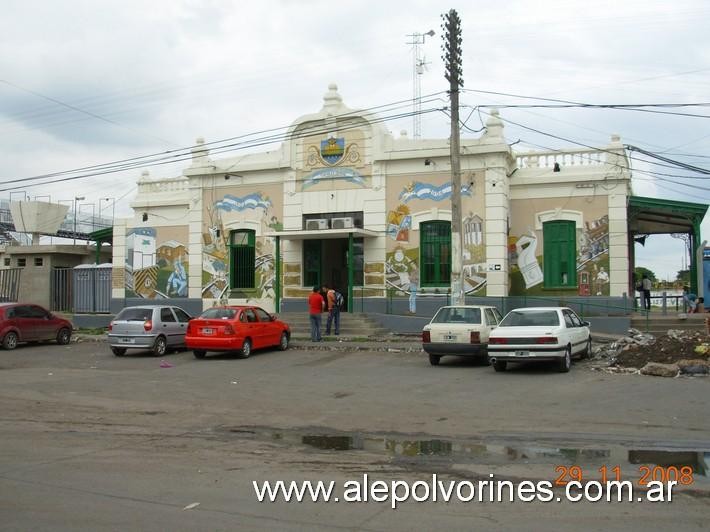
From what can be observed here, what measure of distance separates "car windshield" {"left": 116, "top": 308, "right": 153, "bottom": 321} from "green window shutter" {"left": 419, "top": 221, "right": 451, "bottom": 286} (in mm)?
10053

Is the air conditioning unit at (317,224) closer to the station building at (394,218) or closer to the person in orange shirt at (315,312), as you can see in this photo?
the station building at (394,218)

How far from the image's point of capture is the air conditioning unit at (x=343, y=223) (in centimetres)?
2614

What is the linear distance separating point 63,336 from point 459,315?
15.2 metres

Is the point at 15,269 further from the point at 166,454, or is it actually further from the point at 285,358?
the point at 166,454

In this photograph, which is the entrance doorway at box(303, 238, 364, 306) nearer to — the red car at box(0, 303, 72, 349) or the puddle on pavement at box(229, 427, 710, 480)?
the red car at box(0, 303, 72, 349)

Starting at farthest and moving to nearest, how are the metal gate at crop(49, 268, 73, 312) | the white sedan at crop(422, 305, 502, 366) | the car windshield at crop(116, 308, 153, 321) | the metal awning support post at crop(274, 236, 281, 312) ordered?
the metal gate at crop(49, 268, 73, 312)
the metal awning support post at crop(274, 236, 281, 312)
the car windshield at crop(116, 308, 153, 321)
the white sedan at crop(422, 305, 502, 366)

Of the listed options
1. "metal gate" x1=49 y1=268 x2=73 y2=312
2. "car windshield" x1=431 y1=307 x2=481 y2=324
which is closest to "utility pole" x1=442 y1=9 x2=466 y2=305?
"car windshield" x1=431 y1=307 x2=481 y2=324

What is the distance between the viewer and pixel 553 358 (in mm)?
15758

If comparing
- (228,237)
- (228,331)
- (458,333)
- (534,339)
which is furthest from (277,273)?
(534,339)

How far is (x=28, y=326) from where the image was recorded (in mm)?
24109

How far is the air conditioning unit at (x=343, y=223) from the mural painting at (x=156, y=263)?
24.3 ft

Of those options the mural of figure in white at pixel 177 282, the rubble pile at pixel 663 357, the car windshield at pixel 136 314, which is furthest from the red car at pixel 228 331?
the mural of figure in white at pixel 177 282

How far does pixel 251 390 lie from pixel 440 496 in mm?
8339

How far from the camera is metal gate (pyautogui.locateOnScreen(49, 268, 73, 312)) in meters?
34.1
